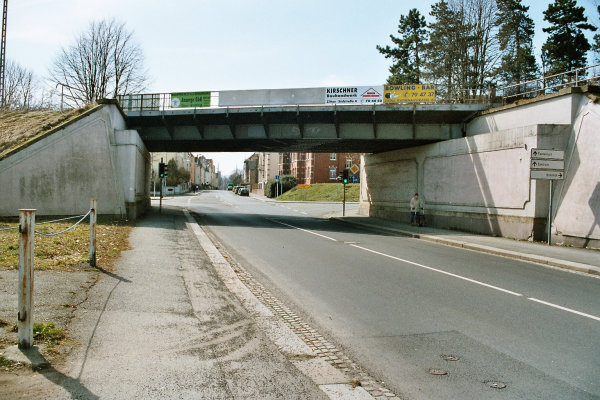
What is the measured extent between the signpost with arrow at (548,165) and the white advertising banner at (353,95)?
11.3 meters

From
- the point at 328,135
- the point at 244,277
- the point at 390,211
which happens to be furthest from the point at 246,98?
the point at 244,277

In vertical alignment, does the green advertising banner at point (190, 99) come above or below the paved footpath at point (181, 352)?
above

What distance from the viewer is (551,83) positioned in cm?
2000

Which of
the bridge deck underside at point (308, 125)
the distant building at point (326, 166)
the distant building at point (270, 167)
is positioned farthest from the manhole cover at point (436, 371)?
the distant building at point (270, 167)

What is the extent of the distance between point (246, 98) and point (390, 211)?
11268mm

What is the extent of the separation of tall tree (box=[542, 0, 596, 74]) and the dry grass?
34329 mm

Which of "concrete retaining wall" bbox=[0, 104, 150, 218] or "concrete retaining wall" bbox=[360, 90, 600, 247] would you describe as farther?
"concrete retaining wall" bbox=[0, 104, 150, 218]

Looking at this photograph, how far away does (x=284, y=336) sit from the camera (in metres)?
5.52

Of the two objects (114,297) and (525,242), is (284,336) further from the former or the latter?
(525,242)

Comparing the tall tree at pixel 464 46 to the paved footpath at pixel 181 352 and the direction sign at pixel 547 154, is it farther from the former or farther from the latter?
the paved footpath at pixel 181 352

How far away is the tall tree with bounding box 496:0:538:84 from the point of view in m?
37.3

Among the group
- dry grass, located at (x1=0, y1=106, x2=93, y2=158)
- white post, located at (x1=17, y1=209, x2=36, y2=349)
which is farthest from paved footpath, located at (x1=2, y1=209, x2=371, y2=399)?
dry grass, located at (x1=0, y1=106, x2=93, y2=158)

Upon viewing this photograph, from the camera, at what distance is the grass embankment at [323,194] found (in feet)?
210

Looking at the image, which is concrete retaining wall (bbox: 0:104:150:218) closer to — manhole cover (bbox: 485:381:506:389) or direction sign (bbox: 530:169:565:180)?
direction sign (bbox: 530:169:565:180)
